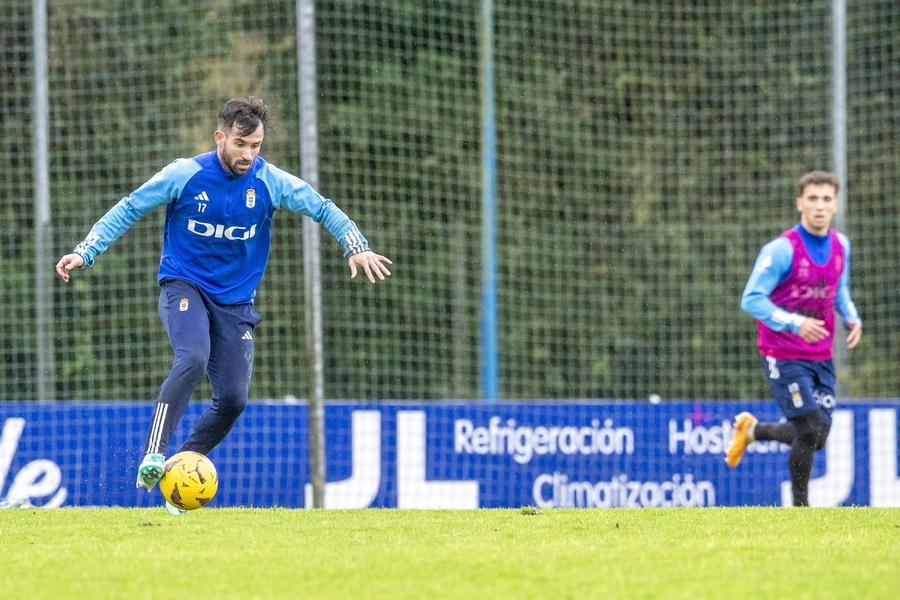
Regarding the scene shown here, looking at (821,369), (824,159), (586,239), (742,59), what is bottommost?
(821,369)

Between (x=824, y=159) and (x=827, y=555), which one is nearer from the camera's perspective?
(x=827, y=555)

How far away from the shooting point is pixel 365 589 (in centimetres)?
458

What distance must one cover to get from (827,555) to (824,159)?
1300 centimetres

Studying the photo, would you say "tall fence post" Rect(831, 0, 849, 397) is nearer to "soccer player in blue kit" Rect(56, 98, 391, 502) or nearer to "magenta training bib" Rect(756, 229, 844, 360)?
"magenta training bib" Rect(756, 229, 844, 360)

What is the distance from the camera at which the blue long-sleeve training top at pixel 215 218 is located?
261 inches

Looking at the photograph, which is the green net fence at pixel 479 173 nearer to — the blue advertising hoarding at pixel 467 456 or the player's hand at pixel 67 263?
the blue advertising hoarding at pixel 467 456

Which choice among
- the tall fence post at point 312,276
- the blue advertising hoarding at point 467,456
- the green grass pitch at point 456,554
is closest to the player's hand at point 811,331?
the green grass pitch at point 456,554

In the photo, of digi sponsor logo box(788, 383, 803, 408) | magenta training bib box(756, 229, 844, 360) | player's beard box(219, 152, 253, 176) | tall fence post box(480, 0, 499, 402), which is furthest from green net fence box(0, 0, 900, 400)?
player's beard box(219, 152, 253, 176)

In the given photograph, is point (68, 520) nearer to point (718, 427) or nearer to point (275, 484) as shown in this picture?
point (275, 484)

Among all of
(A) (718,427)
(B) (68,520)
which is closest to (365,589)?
(B) (68,520)

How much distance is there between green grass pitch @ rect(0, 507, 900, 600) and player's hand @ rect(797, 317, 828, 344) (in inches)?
53.5

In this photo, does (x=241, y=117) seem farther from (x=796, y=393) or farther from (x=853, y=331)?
(x=853, y=331)

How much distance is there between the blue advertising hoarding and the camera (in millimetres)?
10992

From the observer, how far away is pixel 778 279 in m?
8.48
